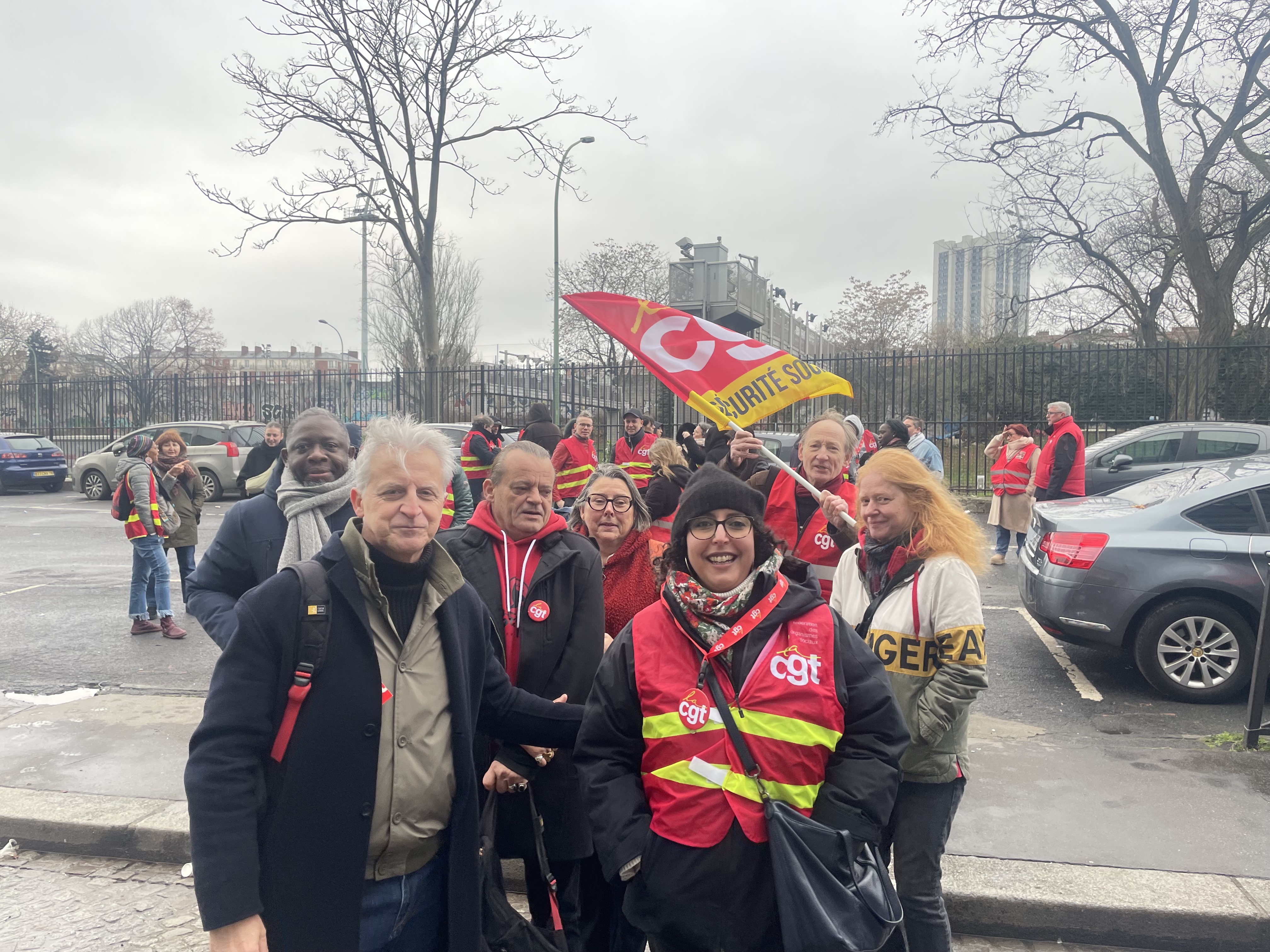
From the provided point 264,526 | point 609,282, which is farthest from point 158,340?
point 264,526

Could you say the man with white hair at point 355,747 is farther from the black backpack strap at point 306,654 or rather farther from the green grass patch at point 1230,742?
the green grass patch at point 1230,742

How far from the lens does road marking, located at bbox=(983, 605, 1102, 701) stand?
19.5 ft

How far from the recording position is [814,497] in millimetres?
3957

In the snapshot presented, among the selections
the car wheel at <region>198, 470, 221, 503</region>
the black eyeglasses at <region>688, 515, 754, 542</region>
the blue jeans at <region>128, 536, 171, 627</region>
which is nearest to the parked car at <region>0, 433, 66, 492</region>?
the car wheel at <region>198, 470, 221, 503</region>

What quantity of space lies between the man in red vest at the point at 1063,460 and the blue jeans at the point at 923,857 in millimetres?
8029

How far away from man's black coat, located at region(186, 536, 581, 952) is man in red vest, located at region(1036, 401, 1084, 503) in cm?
937

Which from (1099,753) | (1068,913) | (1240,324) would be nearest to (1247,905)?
(1068,913)

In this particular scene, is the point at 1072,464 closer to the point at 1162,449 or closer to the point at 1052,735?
the point at 1162,449

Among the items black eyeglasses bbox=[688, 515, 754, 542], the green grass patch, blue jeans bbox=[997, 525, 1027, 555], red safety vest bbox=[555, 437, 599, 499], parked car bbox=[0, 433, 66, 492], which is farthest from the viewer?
parked car bbox=[0, 433, 66, 492]

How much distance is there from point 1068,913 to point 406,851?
8.65 ft

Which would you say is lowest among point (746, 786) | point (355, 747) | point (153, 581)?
point (153, 581)

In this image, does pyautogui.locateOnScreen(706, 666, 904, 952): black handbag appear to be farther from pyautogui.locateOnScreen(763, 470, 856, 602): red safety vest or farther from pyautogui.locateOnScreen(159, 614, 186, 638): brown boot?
pyautogui.locateOnScreen(159, 614, 186, 638): brown boot

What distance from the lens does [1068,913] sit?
10.7 feet

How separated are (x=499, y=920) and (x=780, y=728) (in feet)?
3.10
